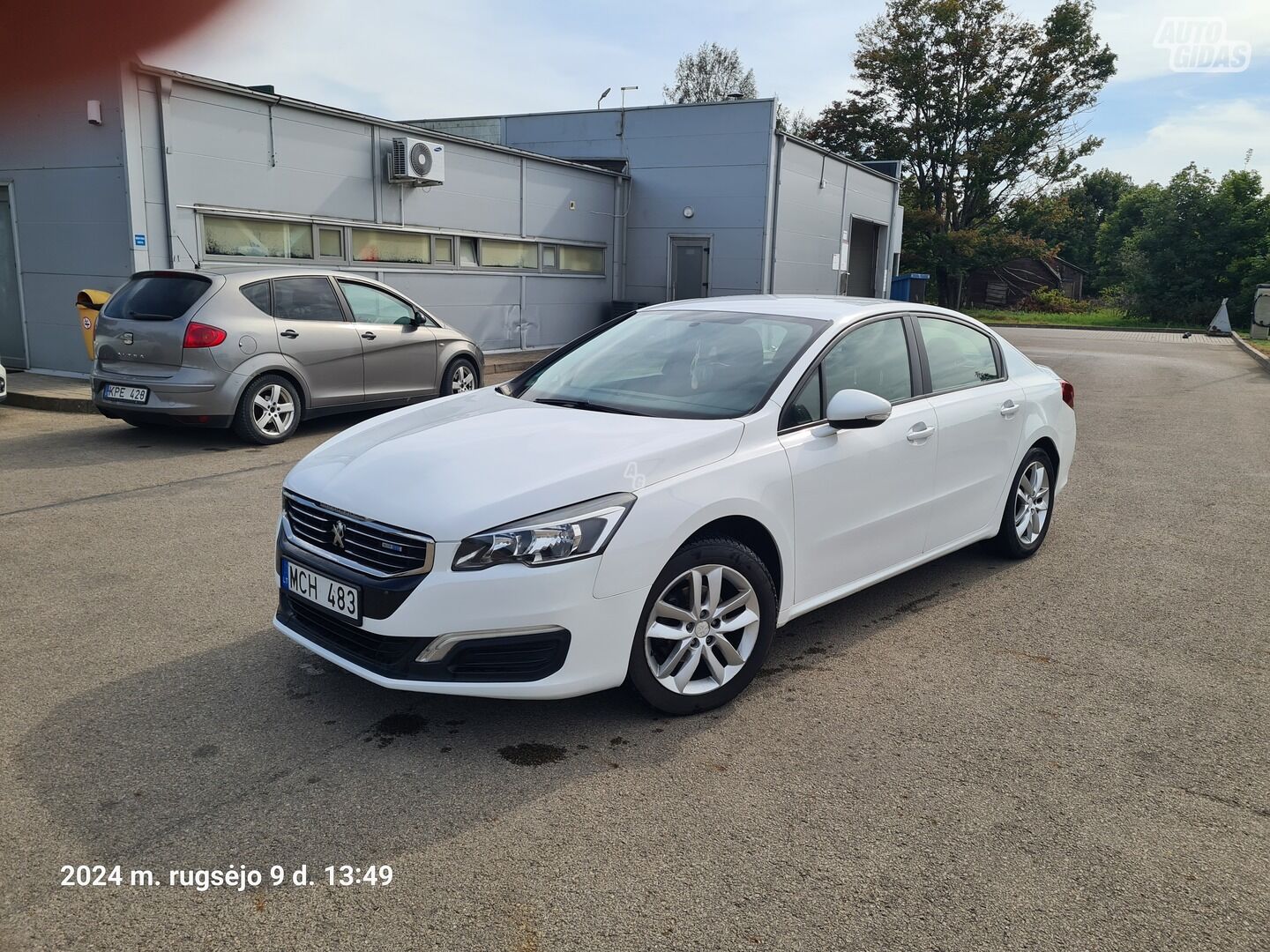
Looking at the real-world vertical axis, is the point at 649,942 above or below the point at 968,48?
below

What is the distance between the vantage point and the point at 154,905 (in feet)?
8.45

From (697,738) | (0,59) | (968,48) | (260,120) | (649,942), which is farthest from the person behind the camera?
(968,48)

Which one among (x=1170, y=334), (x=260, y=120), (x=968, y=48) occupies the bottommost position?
(x=1170, y=334)

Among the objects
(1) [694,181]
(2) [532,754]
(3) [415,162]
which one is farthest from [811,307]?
(1) [694,181]

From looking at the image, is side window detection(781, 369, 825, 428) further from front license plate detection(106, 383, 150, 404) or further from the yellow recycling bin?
the yellow recycling bin

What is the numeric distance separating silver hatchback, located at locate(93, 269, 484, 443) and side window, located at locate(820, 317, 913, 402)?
6149mm

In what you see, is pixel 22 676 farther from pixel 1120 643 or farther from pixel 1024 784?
pixel 1120 643

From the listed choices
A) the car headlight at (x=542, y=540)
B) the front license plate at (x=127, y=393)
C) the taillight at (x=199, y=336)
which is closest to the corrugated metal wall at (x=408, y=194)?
the taillight at (x=199, y=336)

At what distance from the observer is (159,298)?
8812 mm

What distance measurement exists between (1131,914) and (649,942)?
4.23 feet

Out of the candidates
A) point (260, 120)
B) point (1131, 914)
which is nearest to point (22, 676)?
point (1131, 914)

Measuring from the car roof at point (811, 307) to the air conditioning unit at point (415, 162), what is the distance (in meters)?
10.7

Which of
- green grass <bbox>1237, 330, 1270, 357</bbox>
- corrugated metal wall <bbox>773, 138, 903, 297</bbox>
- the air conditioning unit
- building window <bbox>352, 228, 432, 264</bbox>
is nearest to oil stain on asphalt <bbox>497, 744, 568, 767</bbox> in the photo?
building window <bbox>352, 228, 432, 264</bbox>

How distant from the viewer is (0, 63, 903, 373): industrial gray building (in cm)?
1180
